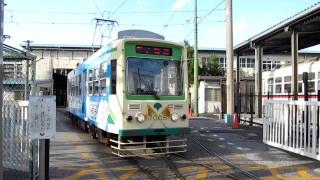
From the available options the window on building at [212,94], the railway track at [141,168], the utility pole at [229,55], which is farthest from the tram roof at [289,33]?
the railway track at [141,168]

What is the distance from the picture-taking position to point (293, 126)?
12.3 m

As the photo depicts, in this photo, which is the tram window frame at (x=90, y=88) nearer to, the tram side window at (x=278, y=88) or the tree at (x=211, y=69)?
the tram side window at (x=278, y=88)

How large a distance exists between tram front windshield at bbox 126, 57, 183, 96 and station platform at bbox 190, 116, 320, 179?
2.37 meters

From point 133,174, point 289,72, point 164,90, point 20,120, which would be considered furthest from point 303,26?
point 20,120

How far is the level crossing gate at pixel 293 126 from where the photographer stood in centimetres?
1110

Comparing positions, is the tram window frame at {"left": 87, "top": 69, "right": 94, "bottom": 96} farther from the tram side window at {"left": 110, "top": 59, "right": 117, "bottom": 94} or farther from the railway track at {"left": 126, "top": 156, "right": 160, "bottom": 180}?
the railway track at {"left": 126, "top": 156, "right": 160, "bottom": 180}

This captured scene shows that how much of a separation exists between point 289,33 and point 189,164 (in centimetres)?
1531

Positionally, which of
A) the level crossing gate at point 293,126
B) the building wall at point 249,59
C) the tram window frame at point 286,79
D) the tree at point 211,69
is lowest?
the level crossing gate at point 293,126

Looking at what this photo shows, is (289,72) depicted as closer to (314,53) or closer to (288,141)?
(288,141)

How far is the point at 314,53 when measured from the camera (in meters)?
66.0

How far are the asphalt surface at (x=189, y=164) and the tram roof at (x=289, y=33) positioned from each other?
779 cm

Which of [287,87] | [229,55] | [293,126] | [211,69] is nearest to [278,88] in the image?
[287,87]

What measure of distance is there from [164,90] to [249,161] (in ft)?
9.21

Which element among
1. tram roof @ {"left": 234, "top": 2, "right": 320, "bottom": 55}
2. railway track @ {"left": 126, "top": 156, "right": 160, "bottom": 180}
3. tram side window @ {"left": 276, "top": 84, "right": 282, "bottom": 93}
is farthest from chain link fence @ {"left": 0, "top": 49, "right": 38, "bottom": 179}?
tram side window @ {"left": 276, "top": 84, "right": 282, "bottom": 93}
